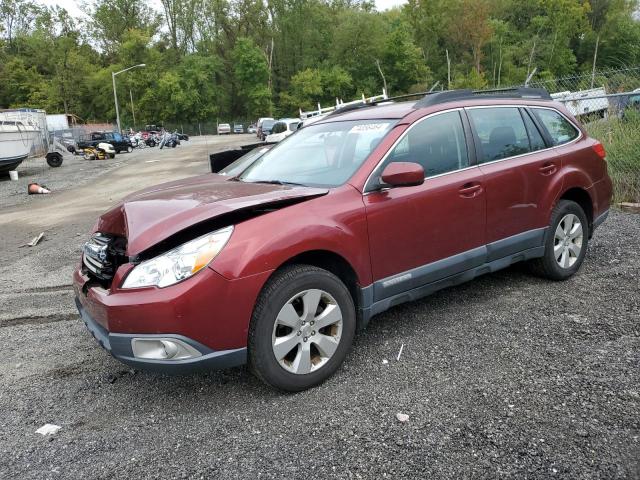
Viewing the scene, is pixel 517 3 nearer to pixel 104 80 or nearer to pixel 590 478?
pixel 104 80

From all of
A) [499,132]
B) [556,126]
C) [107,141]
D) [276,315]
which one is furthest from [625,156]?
[107,141]

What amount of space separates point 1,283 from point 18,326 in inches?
80.4

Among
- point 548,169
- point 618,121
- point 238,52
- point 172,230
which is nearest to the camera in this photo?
point 172,230

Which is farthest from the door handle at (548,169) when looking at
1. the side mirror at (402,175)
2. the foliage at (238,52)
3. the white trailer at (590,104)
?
the foliage at (238,52)

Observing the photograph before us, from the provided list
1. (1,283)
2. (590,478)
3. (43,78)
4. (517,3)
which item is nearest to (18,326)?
(1,283)

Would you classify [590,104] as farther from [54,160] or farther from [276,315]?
[54,160]

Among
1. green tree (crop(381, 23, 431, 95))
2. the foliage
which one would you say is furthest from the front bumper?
green tree (crop(381, 23, 431, 95))

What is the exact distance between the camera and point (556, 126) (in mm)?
4973

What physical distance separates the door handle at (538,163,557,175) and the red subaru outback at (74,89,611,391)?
0.6 inches

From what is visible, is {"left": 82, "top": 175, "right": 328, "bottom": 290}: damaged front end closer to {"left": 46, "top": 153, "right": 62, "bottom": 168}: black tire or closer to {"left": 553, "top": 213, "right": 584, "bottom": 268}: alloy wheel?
{"left": 553, "top": 213, "right": 584, "bottom": 268}: alloy wheel

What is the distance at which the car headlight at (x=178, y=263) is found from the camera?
9.50 ft

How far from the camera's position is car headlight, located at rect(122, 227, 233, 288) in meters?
2.89

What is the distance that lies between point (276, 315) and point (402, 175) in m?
1.23

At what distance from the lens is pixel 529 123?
4734 mm
